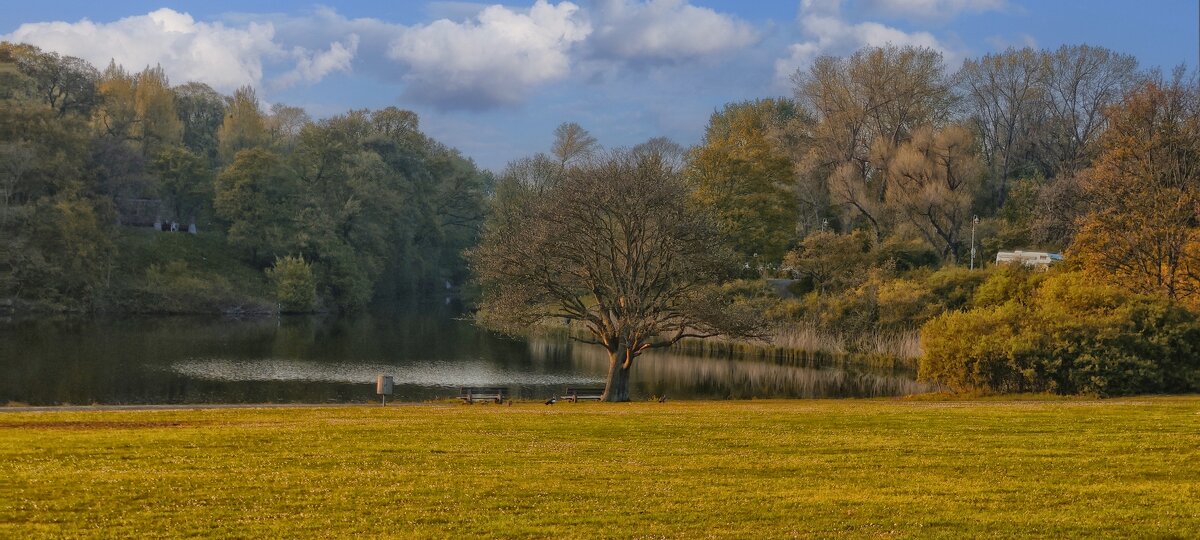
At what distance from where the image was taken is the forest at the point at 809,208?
37.8 meters

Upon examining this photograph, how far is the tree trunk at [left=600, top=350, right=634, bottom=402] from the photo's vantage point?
34.7 metres

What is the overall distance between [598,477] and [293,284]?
72.3 metres

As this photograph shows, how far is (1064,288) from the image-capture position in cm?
3984

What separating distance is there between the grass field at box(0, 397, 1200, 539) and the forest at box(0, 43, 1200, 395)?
1756cm

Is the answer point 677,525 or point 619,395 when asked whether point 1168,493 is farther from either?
point 619,395

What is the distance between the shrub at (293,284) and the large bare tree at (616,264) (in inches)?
1929

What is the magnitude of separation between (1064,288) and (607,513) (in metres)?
34.2

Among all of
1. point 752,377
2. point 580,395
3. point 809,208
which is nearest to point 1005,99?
point 809,208

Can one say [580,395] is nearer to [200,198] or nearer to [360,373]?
[360,373]

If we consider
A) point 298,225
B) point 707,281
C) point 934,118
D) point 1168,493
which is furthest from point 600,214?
point 298,225

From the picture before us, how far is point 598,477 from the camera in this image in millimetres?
13523

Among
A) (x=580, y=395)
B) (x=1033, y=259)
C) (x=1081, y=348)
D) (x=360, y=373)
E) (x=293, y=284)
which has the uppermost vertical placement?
(x=1033, y=259)

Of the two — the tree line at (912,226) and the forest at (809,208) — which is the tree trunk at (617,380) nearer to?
the tree line at (912,226)

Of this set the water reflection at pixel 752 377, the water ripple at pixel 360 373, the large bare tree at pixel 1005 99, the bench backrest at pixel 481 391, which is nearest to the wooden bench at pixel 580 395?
the bench backrest at pixel 481 391
